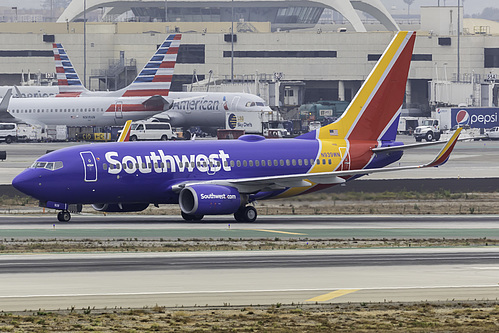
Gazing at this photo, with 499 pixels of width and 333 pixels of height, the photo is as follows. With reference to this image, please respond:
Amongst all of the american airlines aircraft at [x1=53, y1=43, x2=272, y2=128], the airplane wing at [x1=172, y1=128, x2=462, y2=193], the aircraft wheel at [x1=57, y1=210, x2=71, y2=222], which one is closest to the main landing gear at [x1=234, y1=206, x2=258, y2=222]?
the airplane wing at [x1=172, y1=128, x2=462, y2=193]

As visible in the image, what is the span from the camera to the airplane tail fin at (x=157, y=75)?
125062 millimetres

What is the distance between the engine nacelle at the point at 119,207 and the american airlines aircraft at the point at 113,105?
73.6 meters

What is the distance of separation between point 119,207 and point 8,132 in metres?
75.6

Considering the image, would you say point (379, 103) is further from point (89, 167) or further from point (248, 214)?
point (89, 167)

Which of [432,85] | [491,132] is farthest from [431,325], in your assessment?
[432,85]

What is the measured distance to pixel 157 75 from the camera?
12600 centimetres

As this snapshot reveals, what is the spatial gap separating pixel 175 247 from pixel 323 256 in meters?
5.99

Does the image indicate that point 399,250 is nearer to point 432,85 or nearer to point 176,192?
point 176,192

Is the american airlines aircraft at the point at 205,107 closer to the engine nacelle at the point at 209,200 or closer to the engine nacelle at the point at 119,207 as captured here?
the engine nacelle at the point at 119,207

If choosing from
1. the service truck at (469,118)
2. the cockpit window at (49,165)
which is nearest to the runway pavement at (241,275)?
the cockpit window at (49,165)

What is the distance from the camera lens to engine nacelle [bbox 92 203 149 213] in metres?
48.5

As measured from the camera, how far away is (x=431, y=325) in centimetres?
2269

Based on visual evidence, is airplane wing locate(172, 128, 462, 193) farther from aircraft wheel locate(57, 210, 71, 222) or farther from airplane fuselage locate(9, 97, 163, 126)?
airplane fuselage locate(9, 97, 163, 126)

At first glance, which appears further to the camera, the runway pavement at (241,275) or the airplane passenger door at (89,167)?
the airplane passenger door at (89,167)
